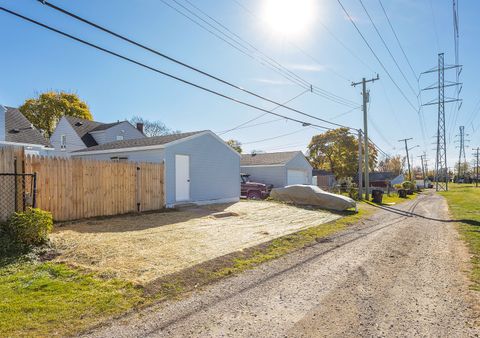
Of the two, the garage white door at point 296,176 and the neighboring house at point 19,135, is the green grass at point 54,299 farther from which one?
the garage white door at point 296,176

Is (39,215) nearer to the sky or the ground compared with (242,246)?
nearer to the sky

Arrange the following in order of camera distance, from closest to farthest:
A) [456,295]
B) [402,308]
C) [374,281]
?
[402,308]
[456,295]
[374,281]

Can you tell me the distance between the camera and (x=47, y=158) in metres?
9.06

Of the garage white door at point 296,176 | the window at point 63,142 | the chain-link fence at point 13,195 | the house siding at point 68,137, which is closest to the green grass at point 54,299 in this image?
the chain-link fence at point 13,195

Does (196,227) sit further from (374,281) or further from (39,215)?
(374,281)

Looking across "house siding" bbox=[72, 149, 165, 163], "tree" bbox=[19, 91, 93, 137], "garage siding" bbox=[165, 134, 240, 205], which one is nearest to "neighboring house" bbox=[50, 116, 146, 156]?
"tree" bbox=[19, 91, 93, 137]

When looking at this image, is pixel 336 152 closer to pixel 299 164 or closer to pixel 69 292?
pixel 299 164

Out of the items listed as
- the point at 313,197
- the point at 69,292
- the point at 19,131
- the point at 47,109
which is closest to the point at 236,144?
the point at 47,109

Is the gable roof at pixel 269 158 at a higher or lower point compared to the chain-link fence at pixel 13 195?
higher

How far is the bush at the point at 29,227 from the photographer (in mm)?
6312

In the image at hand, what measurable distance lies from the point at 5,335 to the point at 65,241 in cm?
428

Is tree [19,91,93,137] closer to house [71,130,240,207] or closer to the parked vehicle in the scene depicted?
house [71,130,240,207]

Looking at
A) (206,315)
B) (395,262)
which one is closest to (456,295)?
(395,262)

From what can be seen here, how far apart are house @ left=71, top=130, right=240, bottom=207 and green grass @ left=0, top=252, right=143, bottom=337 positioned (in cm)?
859
